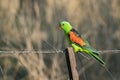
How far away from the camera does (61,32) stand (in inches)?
211

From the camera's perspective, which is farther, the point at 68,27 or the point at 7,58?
the point at 7,58

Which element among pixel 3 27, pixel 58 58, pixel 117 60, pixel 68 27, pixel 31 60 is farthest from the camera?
pixel 117 60

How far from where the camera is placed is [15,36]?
6.04 metres

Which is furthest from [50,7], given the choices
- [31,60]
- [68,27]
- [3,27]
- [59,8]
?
[68,27]

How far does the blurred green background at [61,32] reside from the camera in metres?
5.24

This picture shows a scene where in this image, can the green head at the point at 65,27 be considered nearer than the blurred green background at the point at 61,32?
Yes

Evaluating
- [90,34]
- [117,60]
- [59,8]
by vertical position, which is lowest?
[117,60]

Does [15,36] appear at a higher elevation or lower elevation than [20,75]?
higher

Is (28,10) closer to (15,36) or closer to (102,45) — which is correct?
(15,36)

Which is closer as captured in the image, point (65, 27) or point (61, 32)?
point (65, 27)

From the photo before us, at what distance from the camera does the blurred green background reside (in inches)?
206

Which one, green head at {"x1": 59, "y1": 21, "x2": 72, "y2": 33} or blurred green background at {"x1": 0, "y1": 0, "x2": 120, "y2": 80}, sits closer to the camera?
green head at {"x1": 59, "y1": 21, "x2": 72, "y2": 33}

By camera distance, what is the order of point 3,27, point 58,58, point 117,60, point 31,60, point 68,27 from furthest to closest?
point 117,60, point 3,27, point 58,58, point 31,60, point 68,27

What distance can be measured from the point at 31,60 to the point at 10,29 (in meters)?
1.31
